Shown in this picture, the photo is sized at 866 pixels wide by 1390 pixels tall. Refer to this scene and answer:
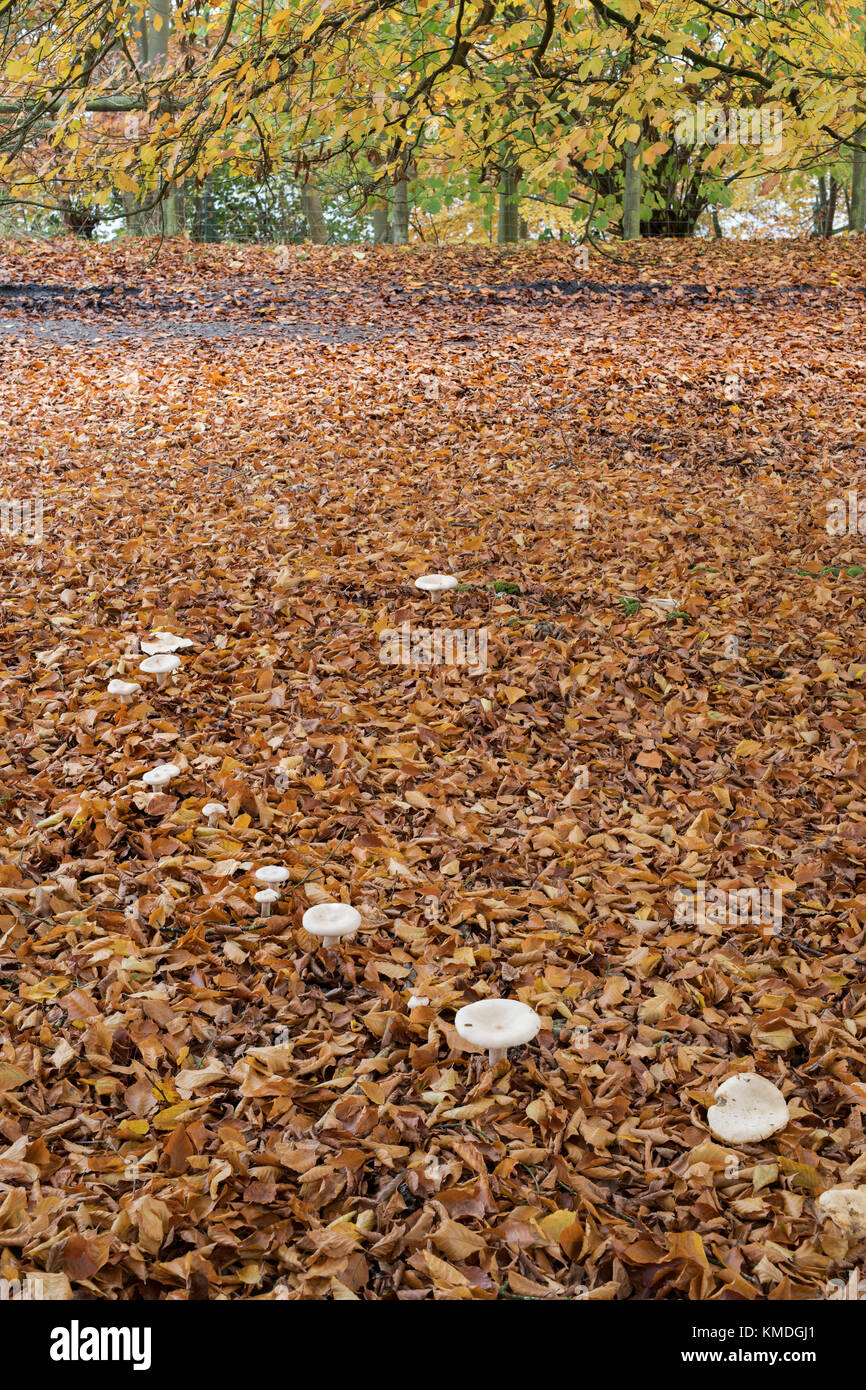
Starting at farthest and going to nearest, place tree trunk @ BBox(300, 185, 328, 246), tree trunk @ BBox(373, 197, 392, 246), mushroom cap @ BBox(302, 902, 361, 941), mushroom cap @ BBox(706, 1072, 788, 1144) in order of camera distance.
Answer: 1. tree trunk @ BBox(373, 197, 392, 246)
2. tree trunk @ BBox(300, 185, 328, 246)
3. mushroom cap @ BBox(302, 902, 361, 941)
4. mushroom cap @ BBox(706, 1072, 788, 1144)

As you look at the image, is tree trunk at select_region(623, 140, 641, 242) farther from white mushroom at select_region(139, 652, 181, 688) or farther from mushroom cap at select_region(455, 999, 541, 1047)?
mushroom cap at select_region(455, 999, 541, 1047)

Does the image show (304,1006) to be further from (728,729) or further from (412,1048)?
(728,729)

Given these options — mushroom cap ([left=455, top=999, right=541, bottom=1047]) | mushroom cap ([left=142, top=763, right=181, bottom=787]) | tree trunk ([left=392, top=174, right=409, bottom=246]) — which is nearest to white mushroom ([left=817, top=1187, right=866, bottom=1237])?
mushroom cap ([left=455, top=999, right=541, bottom=1047])

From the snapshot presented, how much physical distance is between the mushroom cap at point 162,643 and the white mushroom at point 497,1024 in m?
2.69

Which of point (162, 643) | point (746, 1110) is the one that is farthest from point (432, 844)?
point (162, 643)

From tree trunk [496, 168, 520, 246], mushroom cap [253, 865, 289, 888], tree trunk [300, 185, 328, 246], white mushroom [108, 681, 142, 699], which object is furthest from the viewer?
tree trunk [300, 185, 328, 246]

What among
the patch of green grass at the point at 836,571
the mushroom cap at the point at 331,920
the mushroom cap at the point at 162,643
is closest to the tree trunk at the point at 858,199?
the patch of green grass at the point at 836,571

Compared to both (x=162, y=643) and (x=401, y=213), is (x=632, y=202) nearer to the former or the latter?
(x=401, y=213)

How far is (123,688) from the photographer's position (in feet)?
14.3

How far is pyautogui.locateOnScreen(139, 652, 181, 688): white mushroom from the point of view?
14.8ft

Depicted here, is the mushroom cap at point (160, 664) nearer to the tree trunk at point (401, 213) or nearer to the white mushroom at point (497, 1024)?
the white mushroom at point (497, 1024)

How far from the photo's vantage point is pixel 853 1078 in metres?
2.64

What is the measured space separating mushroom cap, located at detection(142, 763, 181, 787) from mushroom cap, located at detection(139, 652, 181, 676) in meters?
0.74

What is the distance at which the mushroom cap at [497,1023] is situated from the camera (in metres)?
2.53
